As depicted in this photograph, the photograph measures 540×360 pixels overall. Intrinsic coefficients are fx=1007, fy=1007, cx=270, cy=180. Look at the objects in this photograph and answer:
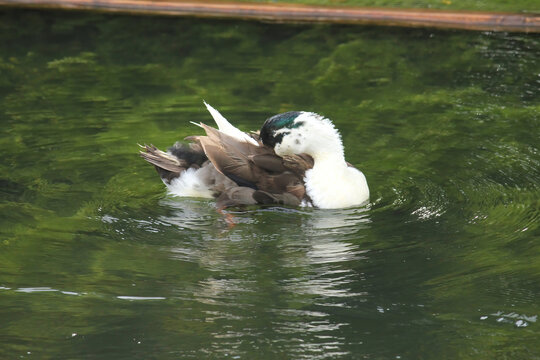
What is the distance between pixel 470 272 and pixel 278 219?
1.49m

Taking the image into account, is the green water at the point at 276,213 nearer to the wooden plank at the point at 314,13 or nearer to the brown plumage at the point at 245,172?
the brown plumage at the point at 245,172

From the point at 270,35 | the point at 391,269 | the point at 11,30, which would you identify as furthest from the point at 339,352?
the point at 11,30

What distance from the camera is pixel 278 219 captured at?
22.8 feet

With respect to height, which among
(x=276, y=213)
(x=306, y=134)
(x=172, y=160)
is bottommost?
(x=276, y=213)

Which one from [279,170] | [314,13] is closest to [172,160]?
[279,170]

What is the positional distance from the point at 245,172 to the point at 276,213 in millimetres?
383

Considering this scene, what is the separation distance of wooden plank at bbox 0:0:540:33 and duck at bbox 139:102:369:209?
5036 mm

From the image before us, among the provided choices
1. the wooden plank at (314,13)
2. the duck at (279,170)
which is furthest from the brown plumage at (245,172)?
the wooden plank at (314,13)

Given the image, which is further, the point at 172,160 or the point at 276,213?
the point at 172,160

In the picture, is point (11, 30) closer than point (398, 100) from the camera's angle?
No

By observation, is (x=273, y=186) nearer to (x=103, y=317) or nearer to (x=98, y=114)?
(x=103, y=317)

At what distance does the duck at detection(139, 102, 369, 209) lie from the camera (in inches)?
279

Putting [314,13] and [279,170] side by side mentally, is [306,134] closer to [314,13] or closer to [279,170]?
[279,170]

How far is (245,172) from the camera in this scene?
718cm
